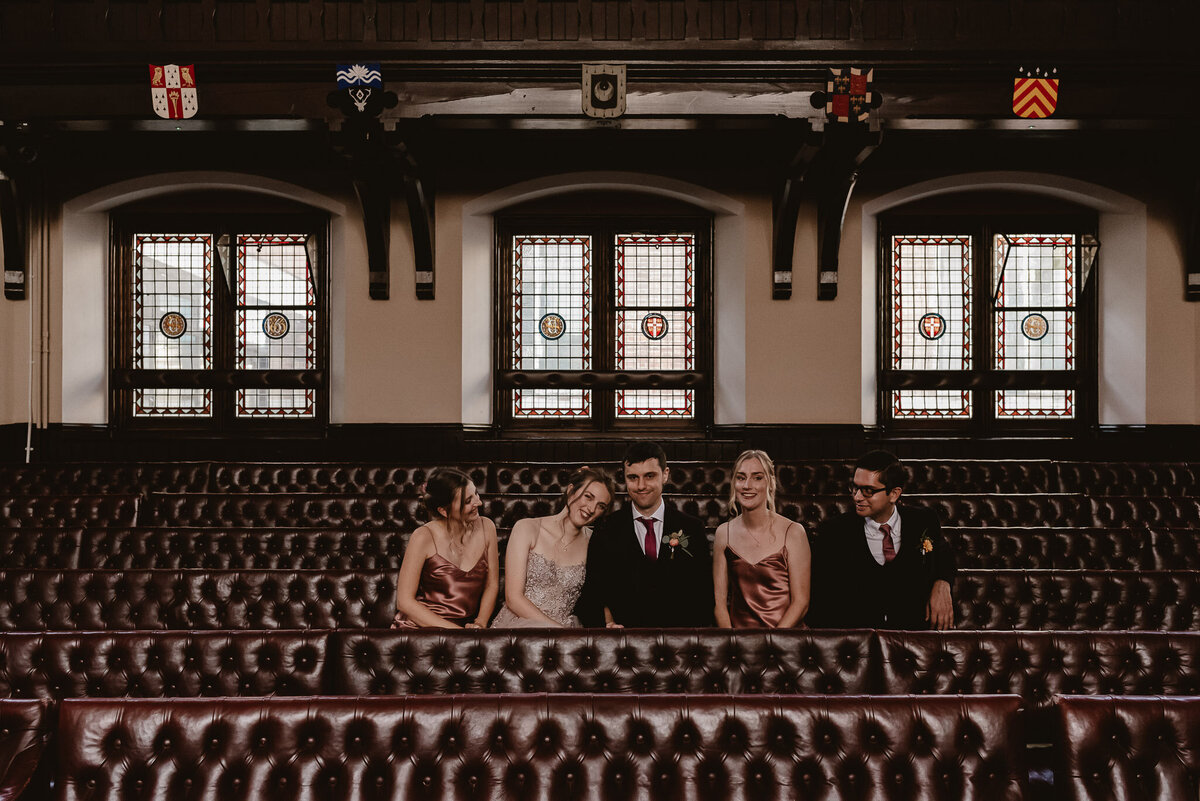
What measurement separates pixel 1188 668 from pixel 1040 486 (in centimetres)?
421

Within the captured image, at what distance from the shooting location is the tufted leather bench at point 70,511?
18.4 feet

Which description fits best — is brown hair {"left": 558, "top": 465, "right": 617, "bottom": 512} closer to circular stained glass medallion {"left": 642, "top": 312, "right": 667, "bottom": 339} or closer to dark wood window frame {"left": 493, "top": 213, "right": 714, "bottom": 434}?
dark wood window frame {"left": 493, "top": 213, "right": 714, "bottom": 434}

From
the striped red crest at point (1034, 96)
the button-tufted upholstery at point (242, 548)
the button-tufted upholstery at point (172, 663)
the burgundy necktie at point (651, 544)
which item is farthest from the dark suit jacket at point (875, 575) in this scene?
the striped red crest at point (1034, 96)

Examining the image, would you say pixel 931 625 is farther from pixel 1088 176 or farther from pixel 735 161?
pixel 1088 176

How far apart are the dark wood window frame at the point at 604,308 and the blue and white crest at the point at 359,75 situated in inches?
86.7

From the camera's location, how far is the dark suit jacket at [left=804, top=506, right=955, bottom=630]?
10.6 ft


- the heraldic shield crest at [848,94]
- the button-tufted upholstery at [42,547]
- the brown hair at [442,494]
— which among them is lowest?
the button-tufted upholstery at [42,547]

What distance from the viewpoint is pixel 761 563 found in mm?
3293

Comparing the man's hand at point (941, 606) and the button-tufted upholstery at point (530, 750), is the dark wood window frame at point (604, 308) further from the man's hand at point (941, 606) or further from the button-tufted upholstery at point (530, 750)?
the button-tufted upholstery at point (530, 750)

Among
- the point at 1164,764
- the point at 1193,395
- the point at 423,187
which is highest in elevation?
the point at 423,187

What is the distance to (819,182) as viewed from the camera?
758cm

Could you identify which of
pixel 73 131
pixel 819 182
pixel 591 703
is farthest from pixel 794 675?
pixel 73 131

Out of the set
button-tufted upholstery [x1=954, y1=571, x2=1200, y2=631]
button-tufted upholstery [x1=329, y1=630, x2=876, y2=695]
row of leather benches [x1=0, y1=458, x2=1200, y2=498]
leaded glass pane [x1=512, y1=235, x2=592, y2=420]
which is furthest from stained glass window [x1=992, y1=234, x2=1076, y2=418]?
button-tufted upholstery [x1=329, y1=630, x2=876, y2=695]

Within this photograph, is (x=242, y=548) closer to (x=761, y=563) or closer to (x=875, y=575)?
(x=761, y=563)
